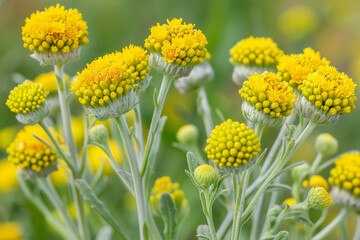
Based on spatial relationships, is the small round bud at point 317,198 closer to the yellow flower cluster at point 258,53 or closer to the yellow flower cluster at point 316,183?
the yellow flower cluster at point 316,183

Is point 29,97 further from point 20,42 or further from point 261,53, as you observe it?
point 20,42

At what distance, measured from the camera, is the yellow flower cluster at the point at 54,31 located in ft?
3.20

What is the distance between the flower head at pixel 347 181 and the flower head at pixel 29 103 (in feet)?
2.18

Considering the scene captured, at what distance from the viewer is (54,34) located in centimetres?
98

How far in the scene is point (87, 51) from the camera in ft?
8.13

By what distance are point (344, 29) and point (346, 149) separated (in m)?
1.43

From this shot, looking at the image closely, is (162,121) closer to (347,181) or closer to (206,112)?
(206,112)

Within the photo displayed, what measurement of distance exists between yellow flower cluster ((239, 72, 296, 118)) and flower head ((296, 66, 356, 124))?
3cm

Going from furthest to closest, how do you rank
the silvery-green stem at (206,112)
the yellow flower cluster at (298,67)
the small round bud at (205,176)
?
the silvery-green stem at (206,112), the yellow flower cluster at (298,67), the small round bud at (205,176)

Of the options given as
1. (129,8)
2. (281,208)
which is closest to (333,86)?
(281,208)

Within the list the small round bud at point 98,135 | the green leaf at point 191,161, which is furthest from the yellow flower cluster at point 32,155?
the green leaf at point 191,161

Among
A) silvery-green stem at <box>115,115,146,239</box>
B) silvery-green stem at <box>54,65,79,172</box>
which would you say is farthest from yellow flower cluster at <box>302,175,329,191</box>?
silvery-green stem at <box>54,65,79,172</box>

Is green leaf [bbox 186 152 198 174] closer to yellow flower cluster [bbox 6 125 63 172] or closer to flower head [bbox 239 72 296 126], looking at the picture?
flower head [bbox 239 72 296 126]

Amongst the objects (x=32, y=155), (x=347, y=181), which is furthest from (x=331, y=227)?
(x=32, y=155)
